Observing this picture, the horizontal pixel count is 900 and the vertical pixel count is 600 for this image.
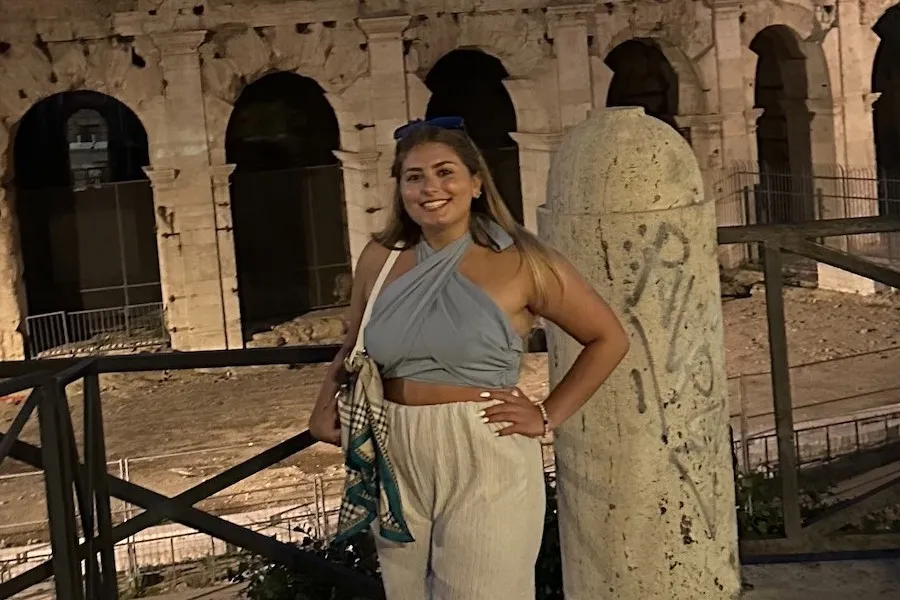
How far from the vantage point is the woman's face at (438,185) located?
295 cm

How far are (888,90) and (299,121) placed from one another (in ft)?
34.1

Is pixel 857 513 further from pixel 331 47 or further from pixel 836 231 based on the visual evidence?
pixel 331 47

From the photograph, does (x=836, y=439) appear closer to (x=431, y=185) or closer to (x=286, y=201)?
(x=431, y=185)

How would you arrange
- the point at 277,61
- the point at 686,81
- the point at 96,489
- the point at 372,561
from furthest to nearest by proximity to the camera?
1. the point at 686,81
2. the point at 277,61
3. the point at 372,561
4. the point at 96,489

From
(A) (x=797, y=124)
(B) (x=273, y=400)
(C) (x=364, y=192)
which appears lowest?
(B) (x=273, y=400)

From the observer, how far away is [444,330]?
2855 millimetres

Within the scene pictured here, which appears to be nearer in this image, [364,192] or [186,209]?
[186,209]

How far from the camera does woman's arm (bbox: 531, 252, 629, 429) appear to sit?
116 inches

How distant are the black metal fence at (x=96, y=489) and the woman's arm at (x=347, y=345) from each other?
1.82ft

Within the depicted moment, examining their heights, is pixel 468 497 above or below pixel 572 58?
below

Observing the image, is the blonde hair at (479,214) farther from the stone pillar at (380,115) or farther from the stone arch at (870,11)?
the stone arch at (870,11)

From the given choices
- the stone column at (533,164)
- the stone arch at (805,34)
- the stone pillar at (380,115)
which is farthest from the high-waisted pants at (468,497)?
the stone arch at (805,34)

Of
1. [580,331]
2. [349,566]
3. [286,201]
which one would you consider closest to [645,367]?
[580,331]

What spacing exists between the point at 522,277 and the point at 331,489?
25.2 ft
